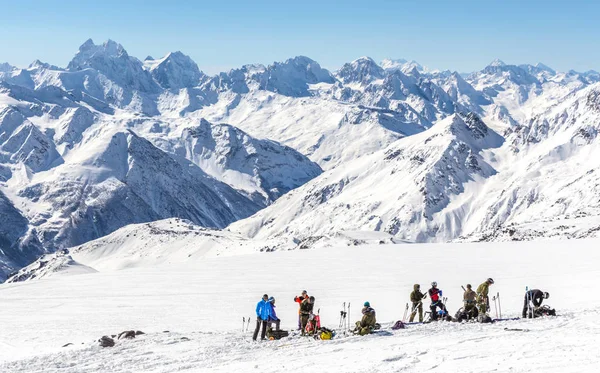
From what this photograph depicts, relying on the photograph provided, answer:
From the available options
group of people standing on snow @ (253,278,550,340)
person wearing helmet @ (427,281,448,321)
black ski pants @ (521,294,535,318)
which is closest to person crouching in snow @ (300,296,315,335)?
group of people standing on snow @ (253,278,550,340)

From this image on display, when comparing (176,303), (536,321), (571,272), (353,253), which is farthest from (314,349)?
(353,253)

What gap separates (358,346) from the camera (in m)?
24.9

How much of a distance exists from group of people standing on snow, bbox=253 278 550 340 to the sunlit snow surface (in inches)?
40.7

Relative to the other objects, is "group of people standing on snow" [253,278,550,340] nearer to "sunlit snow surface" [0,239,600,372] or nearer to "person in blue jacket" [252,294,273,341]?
"person in blue jacket" [252,294,273,341]

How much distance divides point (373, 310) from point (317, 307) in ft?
40.1

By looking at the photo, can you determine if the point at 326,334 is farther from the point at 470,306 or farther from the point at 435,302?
the point at 470,306

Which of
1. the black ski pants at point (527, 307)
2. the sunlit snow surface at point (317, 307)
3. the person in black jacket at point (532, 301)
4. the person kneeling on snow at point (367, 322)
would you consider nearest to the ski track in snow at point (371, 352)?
the sunlit snow surface at point (317, 307)

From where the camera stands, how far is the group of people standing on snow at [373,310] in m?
27.9

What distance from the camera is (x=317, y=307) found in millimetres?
39312

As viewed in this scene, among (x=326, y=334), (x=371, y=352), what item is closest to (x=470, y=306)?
(x=326, y=334)

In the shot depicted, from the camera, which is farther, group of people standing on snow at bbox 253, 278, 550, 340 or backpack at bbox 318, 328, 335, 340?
group of people standing on snow at bbox 253, 278, 550, 340

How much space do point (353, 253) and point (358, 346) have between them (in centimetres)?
3967

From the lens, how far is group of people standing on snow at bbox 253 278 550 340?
2791cm

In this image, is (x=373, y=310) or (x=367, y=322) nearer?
(x=373, y=310)
